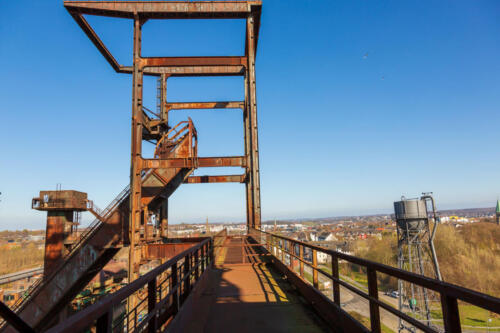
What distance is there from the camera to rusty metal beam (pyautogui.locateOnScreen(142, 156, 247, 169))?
1345 cm

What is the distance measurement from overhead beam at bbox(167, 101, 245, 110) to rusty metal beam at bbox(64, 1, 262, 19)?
271 inches

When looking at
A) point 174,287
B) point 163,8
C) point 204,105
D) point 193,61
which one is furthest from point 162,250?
point 163,8

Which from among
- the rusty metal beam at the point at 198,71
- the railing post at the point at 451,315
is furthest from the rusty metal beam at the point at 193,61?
the railing post at the point at 451,315

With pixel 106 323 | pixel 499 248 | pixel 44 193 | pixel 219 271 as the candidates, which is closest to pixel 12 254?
pixel 44 193

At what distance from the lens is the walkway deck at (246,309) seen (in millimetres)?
4293

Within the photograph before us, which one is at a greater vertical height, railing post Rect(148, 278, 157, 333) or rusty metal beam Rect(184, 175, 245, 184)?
rusty metal beam Rect(184, 175, 245, 184)

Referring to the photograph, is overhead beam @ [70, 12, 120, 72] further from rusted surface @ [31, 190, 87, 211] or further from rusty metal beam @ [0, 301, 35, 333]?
rusty metal beam @ [0, 301, 35, 333]

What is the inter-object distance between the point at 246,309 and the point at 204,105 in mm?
18004

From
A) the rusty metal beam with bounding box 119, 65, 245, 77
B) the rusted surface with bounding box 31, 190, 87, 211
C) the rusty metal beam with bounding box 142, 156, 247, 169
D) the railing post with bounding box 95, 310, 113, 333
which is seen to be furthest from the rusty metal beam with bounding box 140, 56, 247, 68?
the railing post with bounding box 95, 310, 113, 333

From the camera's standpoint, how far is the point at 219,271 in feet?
30.8

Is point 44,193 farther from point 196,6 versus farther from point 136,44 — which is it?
point 196,6

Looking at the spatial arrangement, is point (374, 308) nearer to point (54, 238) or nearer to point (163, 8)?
point (163, 8)

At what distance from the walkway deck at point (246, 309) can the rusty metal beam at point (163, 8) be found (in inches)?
552

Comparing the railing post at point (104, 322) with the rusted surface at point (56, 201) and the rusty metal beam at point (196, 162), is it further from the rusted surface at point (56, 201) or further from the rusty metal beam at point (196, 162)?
→ the rusted surface at point (56, 201)
